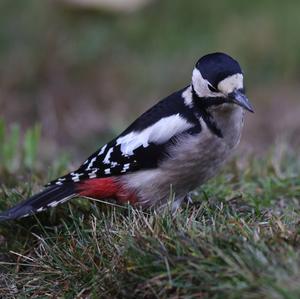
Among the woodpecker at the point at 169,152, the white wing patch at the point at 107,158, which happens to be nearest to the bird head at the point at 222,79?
the woodpecker at the point at 169,152

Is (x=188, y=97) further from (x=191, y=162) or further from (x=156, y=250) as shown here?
(x=156, y=250)

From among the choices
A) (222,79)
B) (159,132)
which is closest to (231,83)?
(222,79)

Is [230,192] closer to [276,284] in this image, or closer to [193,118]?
[193,118]

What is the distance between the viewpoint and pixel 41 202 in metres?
5.05

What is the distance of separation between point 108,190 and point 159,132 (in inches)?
19.0

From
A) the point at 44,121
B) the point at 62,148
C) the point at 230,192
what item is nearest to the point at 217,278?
the point at 230,192

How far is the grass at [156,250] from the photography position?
3.69 m

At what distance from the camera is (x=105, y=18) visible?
9.73 metres

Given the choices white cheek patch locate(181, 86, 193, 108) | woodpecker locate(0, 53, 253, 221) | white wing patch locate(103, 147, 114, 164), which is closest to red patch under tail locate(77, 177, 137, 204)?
woodpecker locate(0, 53, 253, 221)

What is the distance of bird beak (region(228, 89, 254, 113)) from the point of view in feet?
15.3

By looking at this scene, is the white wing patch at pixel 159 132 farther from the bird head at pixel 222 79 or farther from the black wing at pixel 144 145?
the bird head at pixel 222 79

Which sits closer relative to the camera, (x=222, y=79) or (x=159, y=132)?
(x=222, y=79)

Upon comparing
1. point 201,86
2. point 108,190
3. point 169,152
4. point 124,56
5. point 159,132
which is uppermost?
point 201,86

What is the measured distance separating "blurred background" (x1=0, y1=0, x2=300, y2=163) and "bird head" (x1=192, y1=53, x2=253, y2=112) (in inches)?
141
